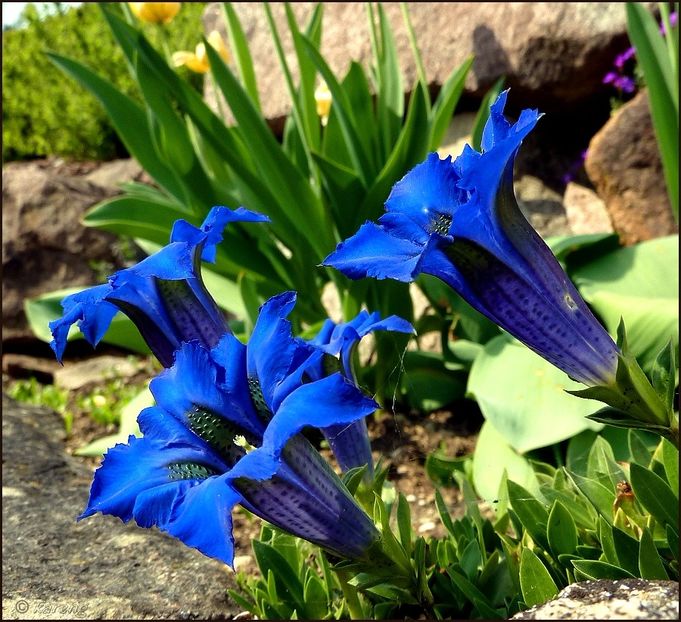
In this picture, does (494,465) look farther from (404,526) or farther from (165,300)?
(165,300)

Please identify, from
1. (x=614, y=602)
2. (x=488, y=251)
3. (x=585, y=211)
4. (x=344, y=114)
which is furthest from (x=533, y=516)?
(x=585, y=211)

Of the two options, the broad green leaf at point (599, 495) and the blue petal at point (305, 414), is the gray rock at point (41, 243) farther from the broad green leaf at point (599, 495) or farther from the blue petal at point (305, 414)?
the blue petal at point (305, 414)

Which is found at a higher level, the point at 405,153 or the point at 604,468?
the point at 405,153

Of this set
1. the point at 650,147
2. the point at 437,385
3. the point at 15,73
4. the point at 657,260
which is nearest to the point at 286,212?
the point at 437,385

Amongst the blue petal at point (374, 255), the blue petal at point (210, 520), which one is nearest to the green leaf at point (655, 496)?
the blue petal at point (374, 255)

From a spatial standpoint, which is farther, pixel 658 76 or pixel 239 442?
pixel 658 76

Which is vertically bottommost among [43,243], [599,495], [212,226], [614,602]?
[599,495]

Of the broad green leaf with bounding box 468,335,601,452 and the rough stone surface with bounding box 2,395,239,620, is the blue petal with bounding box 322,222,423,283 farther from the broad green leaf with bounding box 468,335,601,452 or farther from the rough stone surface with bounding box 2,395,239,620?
the broad green leaf with bounding box 468,335,601,452

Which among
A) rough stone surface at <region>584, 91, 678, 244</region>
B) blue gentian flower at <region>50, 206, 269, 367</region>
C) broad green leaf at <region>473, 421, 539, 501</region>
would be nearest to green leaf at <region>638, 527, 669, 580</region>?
blue gentian flower at <region>50, 206, 269, 367</region>
